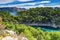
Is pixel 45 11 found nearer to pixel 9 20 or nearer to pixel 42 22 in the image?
pixel 42 22

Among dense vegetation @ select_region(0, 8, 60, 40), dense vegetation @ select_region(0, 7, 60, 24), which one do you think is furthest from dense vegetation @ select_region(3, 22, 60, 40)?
dense vegetation @ select_region(0, 7, 60, 24)

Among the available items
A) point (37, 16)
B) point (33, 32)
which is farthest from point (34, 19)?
point (33, 32)

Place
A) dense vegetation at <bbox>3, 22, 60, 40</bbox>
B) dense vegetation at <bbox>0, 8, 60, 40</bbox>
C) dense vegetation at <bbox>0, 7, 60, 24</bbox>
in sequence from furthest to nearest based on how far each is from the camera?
dense vegetation at <bbox>0, 7, 60, 24</bbox>
dense vegetation at <bbox>0, 8, 60, 40</bbox>
dense vegetation at <bbox>3, 22, 60, 40</bbox>

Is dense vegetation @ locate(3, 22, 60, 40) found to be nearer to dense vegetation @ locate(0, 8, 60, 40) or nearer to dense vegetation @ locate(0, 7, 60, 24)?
dense vegetation @ locate(0, 8, 60, 40)

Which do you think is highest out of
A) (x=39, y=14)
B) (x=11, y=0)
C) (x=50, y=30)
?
(x=11, y=0)

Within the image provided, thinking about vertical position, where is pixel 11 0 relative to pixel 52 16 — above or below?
above

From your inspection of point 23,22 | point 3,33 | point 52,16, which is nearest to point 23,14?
point 23,22

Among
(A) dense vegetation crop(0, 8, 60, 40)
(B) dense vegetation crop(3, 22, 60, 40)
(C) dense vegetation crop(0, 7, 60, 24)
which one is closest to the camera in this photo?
(B) dense vegetation crop(3, 22, 60, 40)

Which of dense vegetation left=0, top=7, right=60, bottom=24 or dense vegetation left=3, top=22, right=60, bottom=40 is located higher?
dense vegetation left=0, top=7, right=60, bottom=24

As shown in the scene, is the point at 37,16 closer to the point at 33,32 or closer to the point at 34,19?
the point at 34,19
